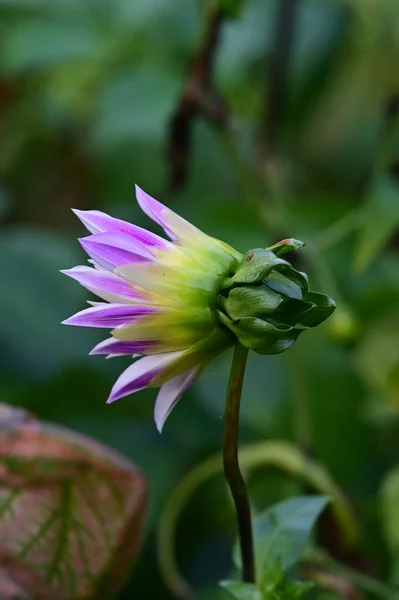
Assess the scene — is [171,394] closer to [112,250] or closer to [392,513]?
[112,250]

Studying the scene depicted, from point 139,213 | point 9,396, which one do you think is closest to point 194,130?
point 139,213

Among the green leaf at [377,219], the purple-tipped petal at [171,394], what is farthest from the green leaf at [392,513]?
the purple-tipped petal at [171,394]

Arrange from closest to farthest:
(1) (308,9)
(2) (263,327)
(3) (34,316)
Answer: (2) (263,327)
(3) (34,316)
(1) (308,9)

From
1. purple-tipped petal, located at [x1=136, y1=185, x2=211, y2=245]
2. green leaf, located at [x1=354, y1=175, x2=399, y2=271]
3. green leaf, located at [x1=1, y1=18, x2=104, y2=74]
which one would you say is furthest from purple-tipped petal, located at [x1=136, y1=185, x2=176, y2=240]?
A: green leaf, located at [x1=1, y1=18, x2=104, y2=74]

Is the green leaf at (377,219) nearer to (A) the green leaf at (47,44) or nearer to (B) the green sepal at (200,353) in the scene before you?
(B) the green sepal at (200,353)

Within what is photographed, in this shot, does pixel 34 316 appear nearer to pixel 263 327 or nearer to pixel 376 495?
pixel 376 495

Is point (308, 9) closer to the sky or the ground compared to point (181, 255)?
closer to the sky
